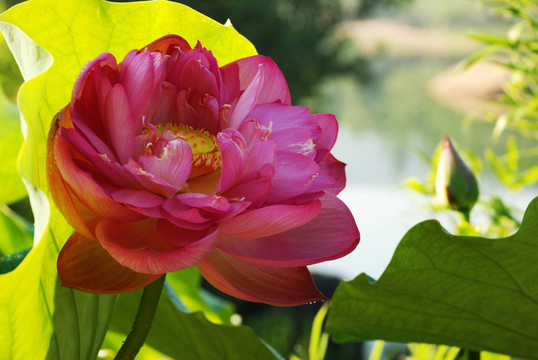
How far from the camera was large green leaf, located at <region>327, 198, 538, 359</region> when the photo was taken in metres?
0.23

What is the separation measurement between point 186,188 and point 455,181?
8.4 inches

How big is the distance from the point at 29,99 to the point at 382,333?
168mm

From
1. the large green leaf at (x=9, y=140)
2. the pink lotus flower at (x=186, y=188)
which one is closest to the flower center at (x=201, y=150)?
the pink lotus flower at (x=186, y=188)

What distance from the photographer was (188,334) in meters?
0.31

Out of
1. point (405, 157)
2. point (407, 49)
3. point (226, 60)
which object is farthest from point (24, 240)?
point (407, 49)

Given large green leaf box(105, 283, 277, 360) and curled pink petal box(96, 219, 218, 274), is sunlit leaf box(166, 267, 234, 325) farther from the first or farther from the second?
curled pink petal box(96, 219, 218, 274)

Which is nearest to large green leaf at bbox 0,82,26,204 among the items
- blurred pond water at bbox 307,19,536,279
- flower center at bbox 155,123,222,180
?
flower center at bbox 155,123,222,180

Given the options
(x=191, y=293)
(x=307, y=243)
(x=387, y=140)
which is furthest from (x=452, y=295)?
(x=387, y=140)

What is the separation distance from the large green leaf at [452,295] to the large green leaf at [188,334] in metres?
0.04

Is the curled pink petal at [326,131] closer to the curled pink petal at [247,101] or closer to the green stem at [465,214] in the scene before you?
the curled pink petal at [247,101]

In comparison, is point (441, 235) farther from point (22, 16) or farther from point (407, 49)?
point (407, 49)

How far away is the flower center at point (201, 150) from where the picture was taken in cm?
21

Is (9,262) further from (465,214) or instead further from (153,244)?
(465,214)

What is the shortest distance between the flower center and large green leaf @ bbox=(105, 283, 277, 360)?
94 millimetres
